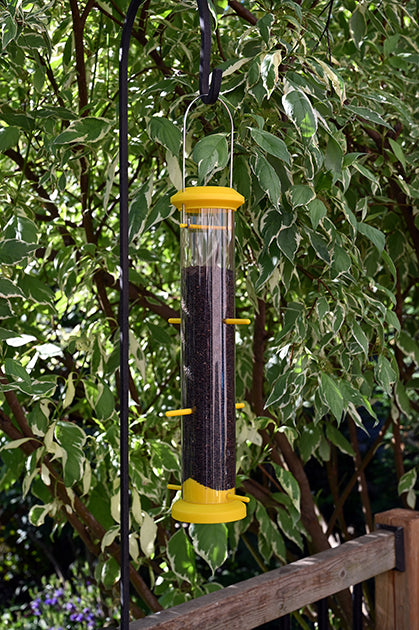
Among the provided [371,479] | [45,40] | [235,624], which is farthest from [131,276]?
[371,479]

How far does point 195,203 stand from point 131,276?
2.40ft

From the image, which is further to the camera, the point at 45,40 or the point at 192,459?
the point at 45,40

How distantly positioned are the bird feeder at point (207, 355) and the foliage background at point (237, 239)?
0.10 m

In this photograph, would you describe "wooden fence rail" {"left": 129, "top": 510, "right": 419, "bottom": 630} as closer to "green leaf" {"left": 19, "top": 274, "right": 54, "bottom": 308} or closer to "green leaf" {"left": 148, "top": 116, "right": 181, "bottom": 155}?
"green leaf" {"left": 19, "top": 274, "right": 54, "bottom": 308}

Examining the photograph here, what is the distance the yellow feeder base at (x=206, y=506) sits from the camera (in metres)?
0.96

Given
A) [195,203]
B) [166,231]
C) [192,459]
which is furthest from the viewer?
[166,231]

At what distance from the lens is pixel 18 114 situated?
59.1 inches

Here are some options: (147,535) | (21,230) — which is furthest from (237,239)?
(147,535)

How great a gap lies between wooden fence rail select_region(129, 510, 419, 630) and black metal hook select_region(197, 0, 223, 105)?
777 millimetres

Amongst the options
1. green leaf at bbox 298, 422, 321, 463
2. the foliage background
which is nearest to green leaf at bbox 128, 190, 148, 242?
the foliage background

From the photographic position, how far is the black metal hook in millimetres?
771

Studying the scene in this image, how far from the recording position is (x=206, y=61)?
774 mm

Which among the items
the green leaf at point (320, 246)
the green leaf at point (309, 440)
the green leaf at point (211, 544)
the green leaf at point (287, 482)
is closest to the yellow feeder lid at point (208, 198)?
the green leaf at point (320, 246)

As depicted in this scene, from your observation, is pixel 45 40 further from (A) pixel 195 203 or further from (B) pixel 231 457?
(B) pixel 231 457
